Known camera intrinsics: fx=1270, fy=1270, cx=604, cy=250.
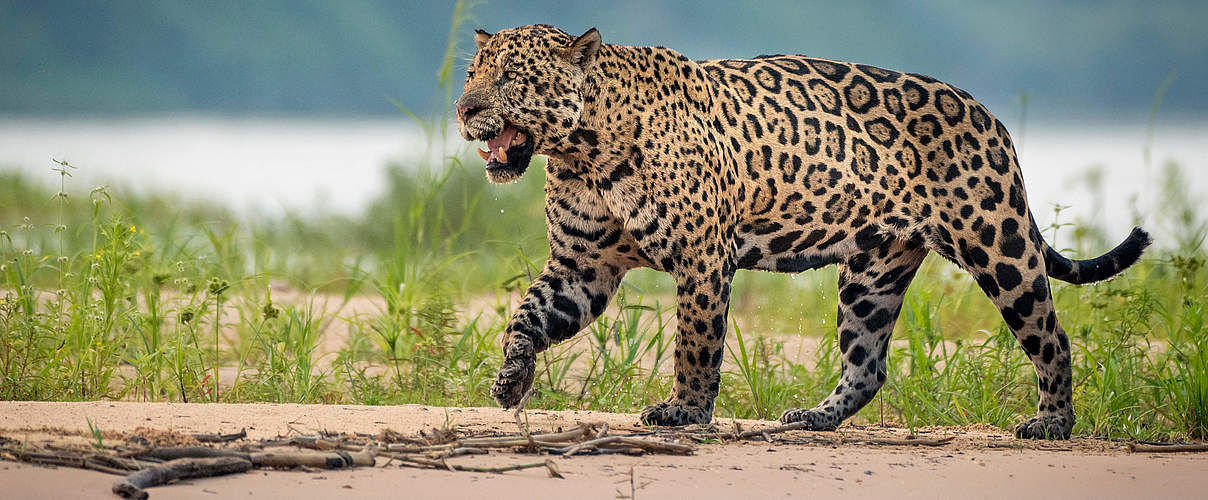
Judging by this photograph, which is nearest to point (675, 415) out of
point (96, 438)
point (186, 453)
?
point (186, 453)

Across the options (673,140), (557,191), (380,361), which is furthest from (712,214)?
(380,361)

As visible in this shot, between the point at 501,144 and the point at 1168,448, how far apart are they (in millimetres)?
2965

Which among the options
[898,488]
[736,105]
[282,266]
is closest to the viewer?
[898,488]

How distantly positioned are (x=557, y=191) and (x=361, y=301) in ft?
16.1

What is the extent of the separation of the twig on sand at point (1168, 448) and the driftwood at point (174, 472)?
3.51 meters

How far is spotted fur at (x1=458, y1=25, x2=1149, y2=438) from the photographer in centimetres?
520

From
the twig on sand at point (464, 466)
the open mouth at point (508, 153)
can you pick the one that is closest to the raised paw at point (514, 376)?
the open mouth at point (508, 153)

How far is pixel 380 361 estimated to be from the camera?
23.9 ft

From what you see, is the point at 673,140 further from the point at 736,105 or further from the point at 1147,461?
the point at 1147,461

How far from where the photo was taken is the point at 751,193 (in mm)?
5574

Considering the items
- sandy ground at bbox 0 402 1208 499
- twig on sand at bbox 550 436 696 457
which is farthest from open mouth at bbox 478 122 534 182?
twig on sand at bbox 550 436 696 457

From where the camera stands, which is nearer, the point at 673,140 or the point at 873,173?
the point at 673,140

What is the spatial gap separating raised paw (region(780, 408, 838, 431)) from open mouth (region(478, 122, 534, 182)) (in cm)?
181

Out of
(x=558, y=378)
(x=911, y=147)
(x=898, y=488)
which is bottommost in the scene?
(x=898, y=488)
